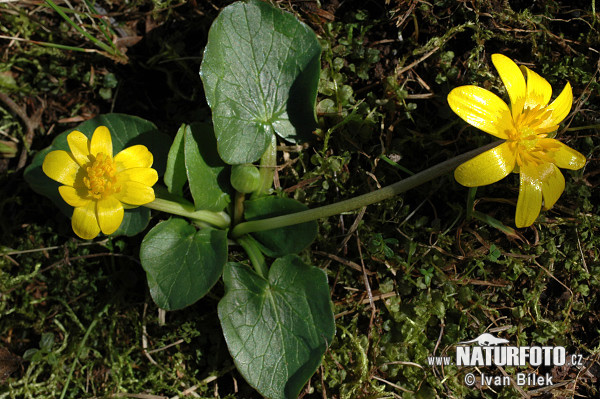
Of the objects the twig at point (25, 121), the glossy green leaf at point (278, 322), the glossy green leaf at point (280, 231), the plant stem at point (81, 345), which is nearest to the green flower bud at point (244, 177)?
the glossy green leaf at point (280, 231)

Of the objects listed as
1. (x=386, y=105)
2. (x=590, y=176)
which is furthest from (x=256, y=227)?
(x=590, y=176)

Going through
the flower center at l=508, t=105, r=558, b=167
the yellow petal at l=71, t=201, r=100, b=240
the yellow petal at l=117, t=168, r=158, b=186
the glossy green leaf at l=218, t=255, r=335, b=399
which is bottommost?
the glossy green leaf at l=218, t=255, r=335, b=399

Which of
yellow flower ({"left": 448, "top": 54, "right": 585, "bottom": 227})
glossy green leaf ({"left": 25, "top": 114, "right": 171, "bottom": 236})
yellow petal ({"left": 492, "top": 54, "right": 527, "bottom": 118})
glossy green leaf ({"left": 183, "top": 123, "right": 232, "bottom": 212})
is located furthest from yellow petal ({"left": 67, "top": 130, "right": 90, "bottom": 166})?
yellow petal ({"left": 492, "top": 54, "right": 527, "bottom": 118})

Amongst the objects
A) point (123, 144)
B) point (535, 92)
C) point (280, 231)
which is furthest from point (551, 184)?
point (123, 144)

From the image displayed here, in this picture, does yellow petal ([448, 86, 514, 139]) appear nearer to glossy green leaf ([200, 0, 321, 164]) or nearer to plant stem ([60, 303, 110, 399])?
glossy green leaf ([200, 0, 321, 164])

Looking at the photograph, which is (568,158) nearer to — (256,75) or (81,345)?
(256,75)

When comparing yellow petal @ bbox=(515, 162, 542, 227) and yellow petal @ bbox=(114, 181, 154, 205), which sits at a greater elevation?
yellow petal @ bbox=(515, 162, 542, 227)

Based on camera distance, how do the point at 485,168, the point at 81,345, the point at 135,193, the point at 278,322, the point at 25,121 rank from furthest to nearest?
the point at 25,121
the point at 81,345
the point at 278,322
the point at 135,193
the point at 485,168
